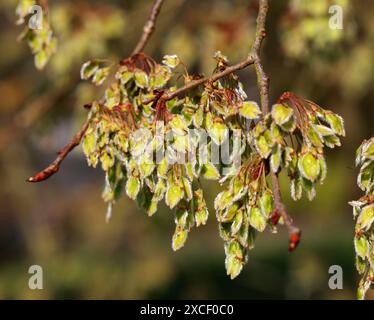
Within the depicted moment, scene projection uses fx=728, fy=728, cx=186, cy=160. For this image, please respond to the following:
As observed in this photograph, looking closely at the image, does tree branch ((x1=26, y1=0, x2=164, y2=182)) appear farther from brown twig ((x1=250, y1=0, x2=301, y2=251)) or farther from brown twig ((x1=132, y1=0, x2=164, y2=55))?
brown twig ((x1=250, y1=0, x2=301, y2=251))

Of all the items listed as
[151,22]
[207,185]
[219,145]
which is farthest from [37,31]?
[207,185]

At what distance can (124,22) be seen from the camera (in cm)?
531

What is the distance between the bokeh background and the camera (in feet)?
16.2

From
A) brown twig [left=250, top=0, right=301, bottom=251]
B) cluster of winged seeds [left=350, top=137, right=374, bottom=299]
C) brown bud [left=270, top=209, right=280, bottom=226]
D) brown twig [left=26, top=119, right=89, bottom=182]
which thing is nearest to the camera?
brown twig [left=250, top=0, right=301, bottom=251]

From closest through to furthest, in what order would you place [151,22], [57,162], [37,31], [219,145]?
[219,145]
[57,162]
[151,22]
[37,31]

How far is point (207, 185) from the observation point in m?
6.65

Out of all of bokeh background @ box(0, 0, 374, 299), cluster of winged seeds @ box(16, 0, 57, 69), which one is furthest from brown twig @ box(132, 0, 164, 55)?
bokeh background @ box(0, 0, 374, 299)

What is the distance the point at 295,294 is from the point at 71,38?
4581mm

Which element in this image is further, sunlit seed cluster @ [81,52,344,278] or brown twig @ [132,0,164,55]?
brown twig @ [132,0,164,55]

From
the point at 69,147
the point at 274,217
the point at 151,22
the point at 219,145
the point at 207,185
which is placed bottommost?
the point at 274,217

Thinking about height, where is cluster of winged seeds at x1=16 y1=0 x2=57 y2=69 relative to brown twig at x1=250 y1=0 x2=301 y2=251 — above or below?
above

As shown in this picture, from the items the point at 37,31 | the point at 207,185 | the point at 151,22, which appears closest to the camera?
the point at 151,22

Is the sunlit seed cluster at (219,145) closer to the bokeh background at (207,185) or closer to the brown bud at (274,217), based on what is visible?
the brown bud at (274,217)

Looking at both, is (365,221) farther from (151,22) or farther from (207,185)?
(207,185)
